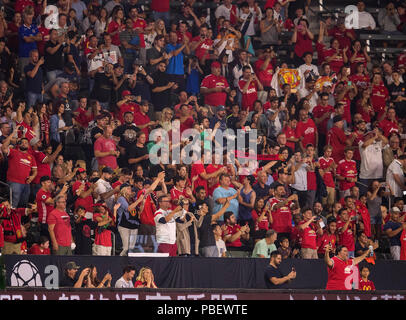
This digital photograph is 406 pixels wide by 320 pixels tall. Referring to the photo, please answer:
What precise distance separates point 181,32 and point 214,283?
7.81 meters

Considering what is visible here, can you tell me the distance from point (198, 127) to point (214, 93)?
183cm

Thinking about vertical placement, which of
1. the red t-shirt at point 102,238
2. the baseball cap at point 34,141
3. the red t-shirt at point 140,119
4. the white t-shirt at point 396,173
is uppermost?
the red t-shirt at point 140,119

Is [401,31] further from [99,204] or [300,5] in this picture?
[99,204]

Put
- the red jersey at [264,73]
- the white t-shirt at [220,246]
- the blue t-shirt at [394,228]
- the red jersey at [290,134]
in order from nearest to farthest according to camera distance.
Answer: the white t-shirt at [220,246], the blue t-shirt at [394,228], the red jersey at [290,134], the red jersey at [264,73]

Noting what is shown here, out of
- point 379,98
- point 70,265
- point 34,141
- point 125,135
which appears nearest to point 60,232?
point 70,265

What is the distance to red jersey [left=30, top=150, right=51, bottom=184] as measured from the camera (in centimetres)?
1850

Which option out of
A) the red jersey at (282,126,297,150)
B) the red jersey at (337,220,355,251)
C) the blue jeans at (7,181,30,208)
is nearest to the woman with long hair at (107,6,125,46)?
the red jersey at (282,126,297,150)

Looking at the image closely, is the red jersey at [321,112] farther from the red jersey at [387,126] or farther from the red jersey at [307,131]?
the red jersey at [387,126]

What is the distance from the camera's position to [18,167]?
18.1 metres

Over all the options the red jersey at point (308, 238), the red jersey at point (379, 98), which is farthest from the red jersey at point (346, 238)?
the red jersey at point (379, 98)

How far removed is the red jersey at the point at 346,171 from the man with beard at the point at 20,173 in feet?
22.5

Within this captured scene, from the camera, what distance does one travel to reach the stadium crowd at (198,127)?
57.5 feet

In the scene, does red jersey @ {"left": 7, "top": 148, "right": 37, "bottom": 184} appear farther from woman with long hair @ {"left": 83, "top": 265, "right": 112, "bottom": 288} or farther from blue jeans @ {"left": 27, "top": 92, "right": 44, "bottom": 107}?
woman with long hair @ {"left": 83, "top": 265, "right": 112, "bottom": 288}

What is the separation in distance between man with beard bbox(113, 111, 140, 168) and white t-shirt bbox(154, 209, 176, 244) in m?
2.39
